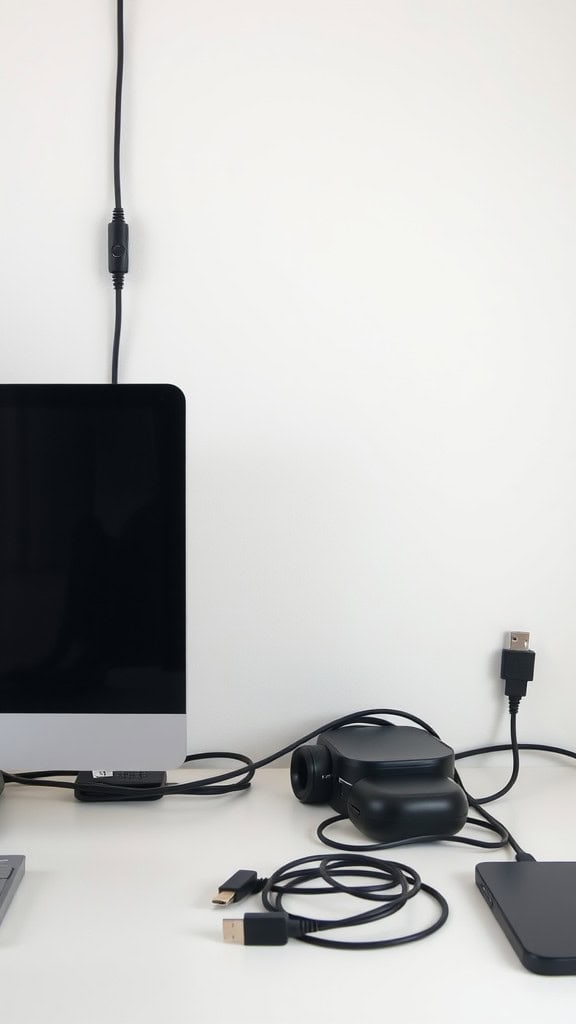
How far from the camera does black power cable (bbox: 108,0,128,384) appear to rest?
97 cm

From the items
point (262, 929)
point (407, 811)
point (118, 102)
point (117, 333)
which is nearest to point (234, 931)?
point (262, 929)

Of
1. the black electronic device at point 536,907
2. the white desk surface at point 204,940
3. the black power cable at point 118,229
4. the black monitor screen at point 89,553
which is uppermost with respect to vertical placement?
the black power cable at point 118,229

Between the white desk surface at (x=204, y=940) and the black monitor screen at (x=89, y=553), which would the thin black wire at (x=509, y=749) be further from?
the black monitor screen at (x=89, y=553)

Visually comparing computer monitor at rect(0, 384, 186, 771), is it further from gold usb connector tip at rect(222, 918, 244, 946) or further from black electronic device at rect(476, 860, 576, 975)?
black electronic device at rect(476, 860, 576, 975)

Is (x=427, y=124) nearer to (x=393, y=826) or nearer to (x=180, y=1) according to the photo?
(x=180, y=1)

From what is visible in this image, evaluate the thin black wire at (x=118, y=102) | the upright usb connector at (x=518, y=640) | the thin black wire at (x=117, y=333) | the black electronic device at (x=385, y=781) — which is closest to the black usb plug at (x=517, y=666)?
the upright usb connector at (x=518, y=640)

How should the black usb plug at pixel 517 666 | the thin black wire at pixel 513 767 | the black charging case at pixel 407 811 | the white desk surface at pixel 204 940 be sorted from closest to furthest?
the white desk surface at pixel 204 940 → the black charging case at pixel 407 811 → the thin black wire at pixel 513 767 → the black usb plug at pixel 517 666

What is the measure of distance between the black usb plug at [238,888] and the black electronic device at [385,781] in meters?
0.13

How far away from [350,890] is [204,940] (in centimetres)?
12

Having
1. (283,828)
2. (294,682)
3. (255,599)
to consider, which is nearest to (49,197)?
(255,599)

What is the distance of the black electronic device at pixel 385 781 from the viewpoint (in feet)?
2.51

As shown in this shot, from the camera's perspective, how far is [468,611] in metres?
1.03

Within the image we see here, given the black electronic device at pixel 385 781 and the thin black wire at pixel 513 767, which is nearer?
the black electronic device at pixel 385 781

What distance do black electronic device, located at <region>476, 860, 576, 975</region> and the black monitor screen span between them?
12.0 inches
